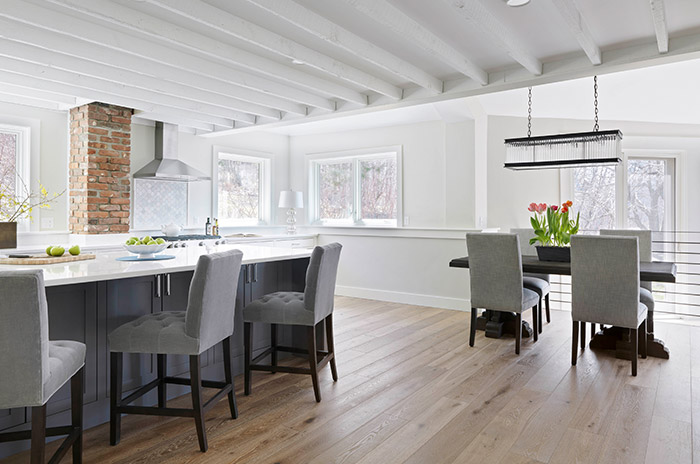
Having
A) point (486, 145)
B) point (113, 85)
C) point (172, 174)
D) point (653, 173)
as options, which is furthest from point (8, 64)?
point (653, 173)

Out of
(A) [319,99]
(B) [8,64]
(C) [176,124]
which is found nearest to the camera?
(B) [8,64]

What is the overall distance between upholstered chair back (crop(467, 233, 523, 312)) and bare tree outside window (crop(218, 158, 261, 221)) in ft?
12.3

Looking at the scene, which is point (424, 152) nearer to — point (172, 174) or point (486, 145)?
point (486, 145)

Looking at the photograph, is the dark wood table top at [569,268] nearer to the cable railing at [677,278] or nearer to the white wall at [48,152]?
the cable railing at [677,278]

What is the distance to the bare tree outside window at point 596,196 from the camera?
5734 millimetres

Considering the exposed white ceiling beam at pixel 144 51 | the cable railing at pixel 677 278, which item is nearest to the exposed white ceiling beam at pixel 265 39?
the exposed white ceiling beam at pixel 144 51

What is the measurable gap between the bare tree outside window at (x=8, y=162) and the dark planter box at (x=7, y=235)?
33.9 inches

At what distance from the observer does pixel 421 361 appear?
3.60m

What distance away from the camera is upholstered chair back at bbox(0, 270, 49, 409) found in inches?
62.1

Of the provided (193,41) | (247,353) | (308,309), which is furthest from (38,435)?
(193,41)

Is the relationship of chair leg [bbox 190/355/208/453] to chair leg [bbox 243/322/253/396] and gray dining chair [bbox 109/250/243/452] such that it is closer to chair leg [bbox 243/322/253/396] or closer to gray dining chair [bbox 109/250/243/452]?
gray dining chair [bbox 109/250/243/452]

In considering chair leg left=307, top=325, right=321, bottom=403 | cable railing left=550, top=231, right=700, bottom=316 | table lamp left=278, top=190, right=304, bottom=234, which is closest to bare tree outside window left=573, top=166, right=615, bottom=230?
cable railing left=550, top=231, right=700, bottom=316

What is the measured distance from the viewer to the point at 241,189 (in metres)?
6.67

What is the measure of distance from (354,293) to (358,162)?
1.85 meters
